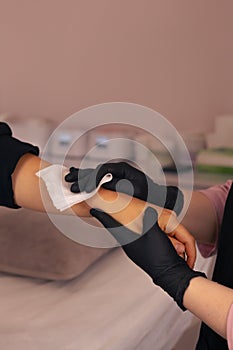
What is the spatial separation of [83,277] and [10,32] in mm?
1398

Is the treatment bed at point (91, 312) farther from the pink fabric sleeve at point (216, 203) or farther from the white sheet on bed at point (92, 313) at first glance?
the pink fabric sleeve at point (216, 203)

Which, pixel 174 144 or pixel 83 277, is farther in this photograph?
pixel 174 144

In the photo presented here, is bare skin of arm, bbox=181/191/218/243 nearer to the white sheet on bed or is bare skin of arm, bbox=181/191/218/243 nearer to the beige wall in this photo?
the white sheet on bed

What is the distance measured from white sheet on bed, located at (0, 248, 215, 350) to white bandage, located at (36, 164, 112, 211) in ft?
1.00

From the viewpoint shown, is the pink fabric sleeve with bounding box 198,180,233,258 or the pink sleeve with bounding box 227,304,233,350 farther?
the pink fabric sleeve with bounding box 198,180,233,258

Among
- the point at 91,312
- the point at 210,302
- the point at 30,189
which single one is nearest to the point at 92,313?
the point at 91,312

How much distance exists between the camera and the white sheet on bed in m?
1.00

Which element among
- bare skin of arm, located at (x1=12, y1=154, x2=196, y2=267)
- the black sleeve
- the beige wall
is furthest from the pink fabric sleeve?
the beige wall

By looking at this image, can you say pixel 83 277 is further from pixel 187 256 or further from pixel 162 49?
pixel 162 49

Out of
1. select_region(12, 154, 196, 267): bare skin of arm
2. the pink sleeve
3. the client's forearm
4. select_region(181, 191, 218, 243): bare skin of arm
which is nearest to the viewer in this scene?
the pink sleeve

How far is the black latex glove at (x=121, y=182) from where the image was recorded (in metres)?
0.82

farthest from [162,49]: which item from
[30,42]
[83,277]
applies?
[83,277]

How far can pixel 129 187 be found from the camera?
33.2 inches

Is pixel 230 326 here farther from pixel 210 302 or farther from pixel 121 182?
pixel 121 182
